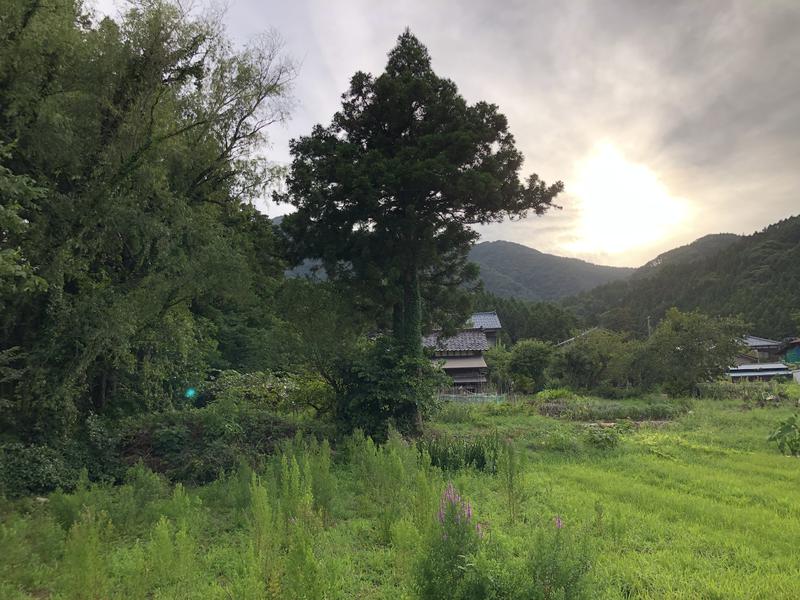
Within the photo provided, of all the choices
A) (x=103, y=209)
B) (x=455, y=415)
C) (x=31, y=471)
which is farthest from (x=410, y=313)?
(x=31, y=471)

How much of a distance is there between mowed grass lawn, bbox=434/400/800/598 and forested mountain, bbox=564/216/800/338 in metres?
40.2

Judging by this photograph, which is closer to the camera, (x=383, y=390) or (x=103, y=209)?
(x=103, y=209)

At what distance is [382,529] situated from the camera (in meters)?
5.22

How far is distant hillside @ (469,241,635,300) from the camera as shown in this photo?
114438mm

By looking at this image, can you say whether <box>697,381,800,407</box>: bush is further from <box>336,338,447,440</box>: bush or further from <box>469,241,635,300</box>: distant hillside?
<box>469,241,635,300</box>: distant hillside

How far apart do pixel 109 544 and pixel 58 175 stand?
285 inches

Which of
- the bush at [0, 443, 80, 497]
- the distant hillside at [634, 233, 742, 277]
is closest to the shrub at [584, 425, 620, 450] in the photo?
the bush at [0, 443, 80, 497]

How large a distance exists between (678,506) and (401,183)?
896 centimetres

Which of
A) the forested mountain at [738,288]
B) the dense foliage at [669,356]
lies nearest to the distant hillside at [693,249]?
the forested mountain at [738,288]

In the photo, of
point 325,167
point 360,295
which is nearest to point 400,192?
point 325,167

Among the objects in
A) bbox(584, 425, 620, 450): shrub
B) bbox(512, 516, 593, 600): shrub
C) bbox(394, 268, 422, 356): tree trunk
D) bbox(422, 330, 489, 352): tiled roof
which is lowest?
bbox(584, 425, 620, 450): shrub

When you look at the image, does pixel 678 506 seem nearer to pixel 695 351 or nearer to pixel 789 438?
pixel 789 438

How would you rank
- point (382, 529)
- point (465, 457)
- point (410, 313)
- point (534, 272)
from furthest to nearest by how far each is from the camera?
point (534, 272), point (410, 313), point (465, 457), point (382, 529)

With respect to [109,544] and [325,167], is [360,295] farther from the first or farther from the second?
[109,544]
